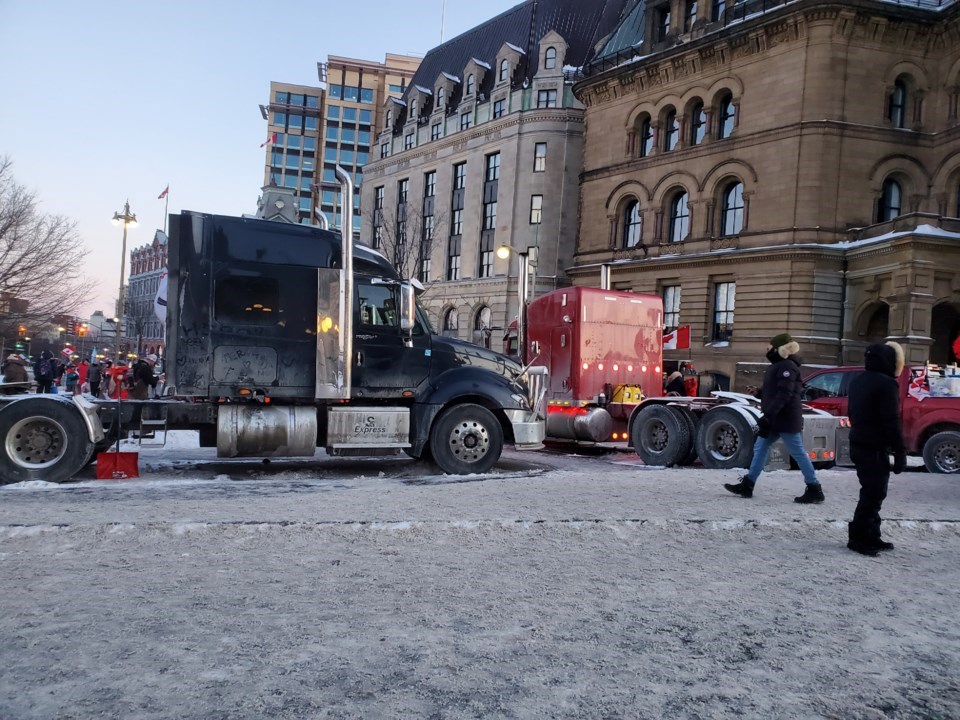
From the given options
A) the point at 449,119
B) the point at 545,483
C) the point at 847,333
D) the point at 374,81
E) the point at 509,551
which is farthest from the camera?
the point at 374,81

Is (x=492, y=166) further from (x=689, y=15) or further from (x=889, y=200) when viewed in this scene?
(x=889, y=200)

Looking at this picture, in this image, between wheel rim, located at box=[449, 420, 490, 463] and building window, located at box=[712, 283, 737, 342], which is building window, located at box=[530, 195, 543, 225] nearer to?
building window, located at box=[712, 283, 737, 342]

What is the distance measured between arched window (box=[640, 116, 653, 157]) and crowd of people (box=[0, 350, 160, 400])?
26101 millimetres

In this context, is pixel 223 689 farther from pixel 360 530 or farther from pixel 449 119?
pixel 449 119

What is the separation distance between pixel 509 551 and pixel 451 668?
2.46 meters

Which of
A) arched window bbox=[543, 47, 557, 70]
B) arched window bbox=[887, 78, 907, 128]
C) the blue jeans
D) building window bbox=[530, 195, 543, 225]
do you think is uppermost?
arched window bbox=[543, 47, 557, 70]

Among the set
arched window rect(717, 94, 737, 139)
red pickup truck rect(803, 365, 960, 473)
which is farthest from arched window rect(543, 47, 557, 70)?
red pickup truck rect(803, 365, 960, 473)

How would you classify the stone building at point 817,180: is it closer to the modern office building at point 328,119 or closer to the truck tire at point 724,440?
the truck tire at point 724,440

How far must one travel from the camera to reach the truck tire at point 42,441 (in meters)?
9.06

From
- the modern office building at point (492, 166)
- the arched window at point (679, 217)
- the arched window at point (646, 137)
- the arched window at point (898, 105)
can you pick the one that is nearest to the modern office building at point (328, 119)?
the modern office building at point (492, 166)

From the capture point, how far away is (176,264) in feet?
32.5

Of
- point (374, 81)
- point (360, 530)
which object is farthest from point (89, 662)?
point (374, 81)

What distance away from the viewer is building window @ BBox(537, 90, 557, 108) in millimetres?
49094

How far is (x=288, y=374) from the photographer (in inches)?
404
